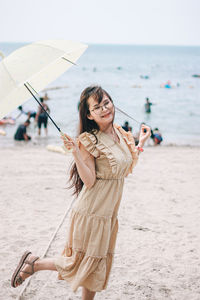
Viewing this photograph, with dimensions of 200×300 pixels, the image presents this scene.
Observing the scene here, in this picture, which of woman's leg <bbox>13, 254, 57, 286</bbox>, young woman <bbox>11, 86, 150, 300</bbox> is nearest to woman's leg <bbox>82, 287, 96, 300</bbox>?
young woman <bbox>11, 86, 150, 300</bbox>

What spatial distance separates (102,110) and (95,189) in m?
0.55

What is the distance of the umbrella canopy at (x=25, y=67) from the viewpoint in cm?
243

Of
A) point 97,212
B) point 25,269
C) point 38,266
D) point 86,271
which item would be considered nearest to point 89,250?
point 86,271

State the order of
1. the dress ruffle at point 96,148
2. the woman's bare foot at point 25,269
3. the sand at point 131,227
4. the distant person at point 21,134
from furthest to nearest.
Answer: the distant person at point 21,134 → the sand at point 131,227 → the woman's bare foot at point 25,269 → the dress ruffle at point 96,148

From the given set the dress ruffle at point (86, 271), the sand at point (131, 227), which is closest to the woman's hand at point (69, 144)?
the dress ruffle at point (86, 271)

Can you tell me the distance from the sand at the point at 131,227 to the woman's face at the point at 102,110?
Answer: 1.65 m

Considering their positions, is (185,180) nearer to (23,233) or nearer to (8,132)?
(23,233)

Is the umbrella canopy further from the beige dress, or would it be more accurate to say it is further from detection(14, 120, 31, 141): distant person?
detection(14, 120, 31, 141): distant person

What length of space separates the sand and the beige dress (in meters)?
0.77

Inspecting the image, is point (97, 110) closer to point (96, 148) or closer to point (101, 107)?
point (101, 107)

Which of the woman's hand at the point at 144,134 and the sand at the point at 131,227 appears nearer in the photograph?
the woman's hand at the point at 144,134

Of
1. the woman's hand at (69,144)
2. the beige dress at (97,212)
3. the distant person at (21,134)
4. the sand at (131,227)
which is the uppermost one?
the woman's hand at (69,144)

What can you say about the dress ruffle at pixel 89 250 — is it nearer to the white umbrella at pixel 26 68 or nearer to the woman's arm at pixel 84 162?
the woman's arm at pixel 84 162

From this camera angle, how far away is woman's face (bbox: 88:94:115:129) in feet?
8.20
